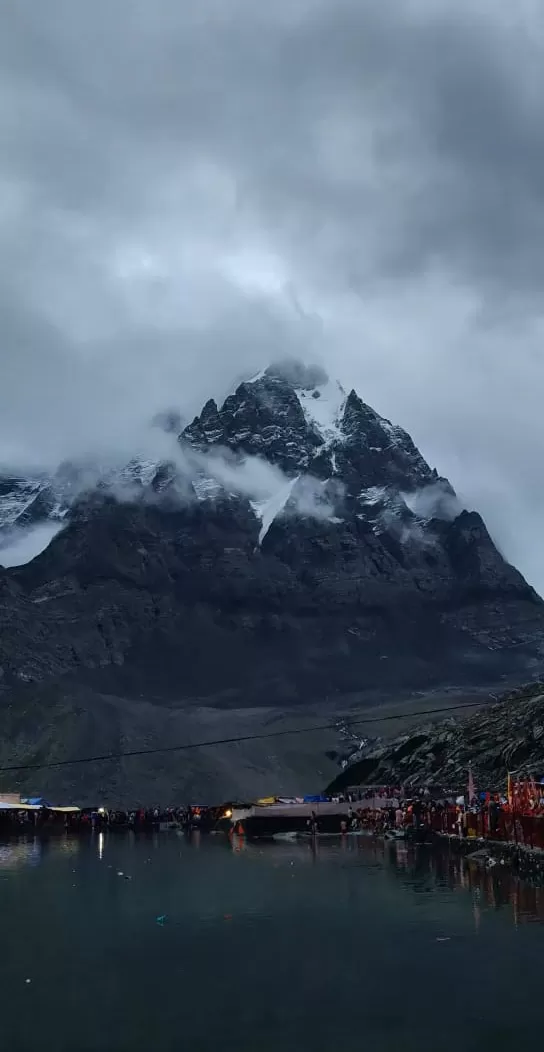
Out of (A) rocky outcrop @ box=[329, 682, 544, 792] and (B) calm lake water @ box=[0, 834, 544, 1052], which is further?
(A) rocky outcrop @ box=[329, 682, 544, 792]

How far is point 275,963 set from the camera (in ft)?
86.9

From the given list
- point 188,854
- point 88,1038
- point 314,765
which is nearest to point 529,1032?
point 88,1038

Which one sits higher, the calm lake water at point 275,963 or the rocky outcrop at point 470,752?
the rocky outcrop at point 470,752

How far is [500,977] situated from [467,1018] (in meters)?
3.67

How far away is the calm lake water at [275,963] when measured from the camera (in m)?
19.4

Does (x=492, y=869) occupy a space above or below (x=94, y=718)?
below

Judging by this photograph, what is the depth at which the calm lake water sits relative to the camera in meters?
19.4

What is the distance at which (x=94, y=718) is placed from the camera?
654 ft

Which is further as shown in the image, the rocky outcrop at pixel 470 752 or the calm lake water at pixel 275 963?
the rocky outcrop at pixel 470 752

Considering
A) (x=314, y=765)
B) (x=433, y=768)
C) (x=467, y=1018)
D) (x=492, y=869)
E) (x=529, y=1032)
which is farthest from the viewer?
(x=314, y=765)

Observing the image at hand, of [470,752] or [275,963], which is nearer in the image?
[275,963]

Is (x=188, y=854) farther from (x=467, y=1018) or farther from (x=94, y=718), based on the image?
(x=94, y=718)

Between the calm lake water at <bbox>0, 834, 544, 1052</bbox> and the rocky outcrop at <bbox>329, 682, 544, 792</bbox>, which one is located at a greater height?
the rocky outcrop at <bbox>329, 682, 544, 792</bbox>

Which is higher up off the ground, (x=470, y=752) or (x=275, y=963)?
(x=470, y=752)
